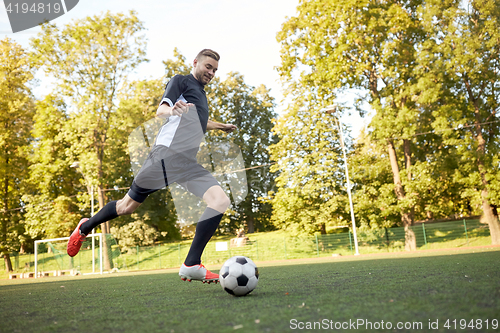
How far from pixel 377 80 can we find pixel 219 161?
9.69 m

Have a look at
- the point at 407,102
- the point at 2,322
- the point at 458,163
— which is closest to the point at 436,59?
the point at 407,102

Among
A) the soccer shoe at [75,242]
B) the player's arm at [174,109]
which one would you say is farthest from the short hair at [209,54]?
the soccer shoe at [75,242]

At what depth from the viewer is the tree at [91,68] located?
22.6 meters

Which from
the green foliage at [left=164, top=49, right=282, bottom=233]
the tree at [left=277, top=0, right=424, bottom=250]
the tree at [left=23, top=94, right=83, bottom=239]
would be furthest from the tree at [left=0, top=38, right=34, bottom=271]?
the tree at [left=277, top=0, right=424, bottom=250]

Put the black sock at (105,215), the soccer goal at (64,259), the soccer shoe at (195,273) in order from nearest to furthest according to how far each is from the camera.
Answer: the soccer shoe at (195,273), the black sock at (105,215), the soccer goal at (64,259)

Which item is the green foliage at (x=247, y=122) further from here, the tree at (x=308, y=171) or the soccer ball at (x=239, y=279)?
the soccer ball at (x=239, y=279)

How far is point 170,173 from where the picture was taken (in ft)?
12.8

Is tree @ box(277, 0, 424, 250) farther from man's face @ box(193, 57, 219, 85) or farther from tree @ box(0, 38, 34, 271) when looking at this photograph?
tree @ box(0, 38, 34, 271)

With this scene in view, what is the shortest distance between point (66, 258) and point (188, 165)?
2356 cm

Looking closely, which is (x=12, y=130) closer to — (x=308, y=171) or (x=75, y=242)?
(x=308, y=171)

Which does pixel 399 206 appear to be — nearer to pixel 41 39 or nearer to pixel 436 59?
pixel 436 59

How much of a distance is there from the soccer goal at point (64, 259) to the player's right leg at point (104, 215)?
18.2 metres

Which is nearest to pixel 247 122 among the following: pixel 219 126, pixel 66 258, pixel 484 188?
pixel 66 258

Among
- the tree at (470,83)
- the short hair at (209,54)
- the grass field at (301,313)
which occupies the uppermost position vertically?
the tree at (470,83)
